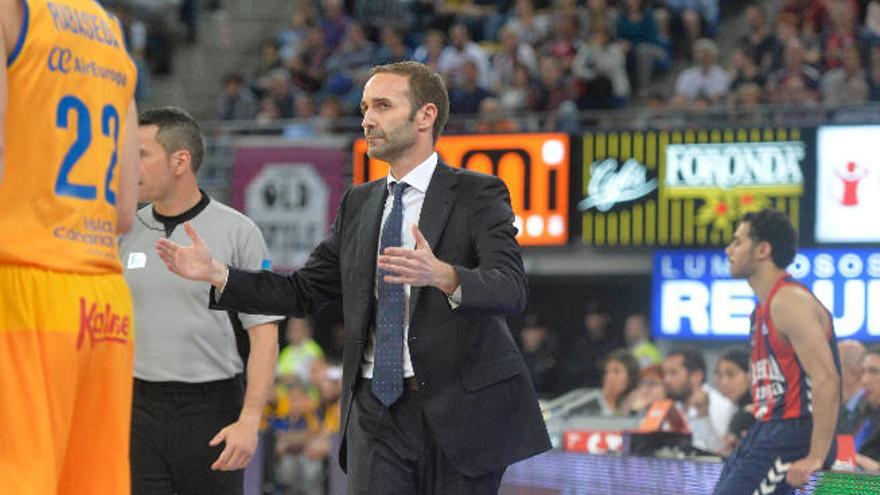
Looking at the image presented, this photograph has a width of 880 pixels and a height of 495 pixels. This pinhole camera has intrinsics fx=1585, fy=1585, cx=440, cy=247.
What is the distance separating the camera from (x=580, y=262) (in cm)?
1507

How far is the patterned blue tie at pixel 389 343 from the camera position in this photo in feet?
16.8

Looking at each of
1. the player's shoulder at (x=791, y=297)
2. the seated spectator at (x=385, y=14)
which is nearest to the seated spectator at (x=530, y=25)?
the seated spectator at (x=385, y=14)

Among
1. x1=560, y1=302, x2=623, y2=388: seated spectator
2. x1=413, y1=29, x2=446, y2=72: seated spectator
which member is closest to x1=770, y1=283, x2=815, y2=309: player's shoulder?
x1=560, y1=302, x2=623, y2=388: seated spectator

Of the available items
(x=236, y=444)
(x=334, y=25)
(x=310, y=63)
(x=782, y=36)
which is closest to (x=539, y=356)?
(x=782, y=36)

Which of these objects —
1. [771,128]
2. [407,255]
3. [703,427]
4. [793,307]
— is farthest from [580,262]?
[407,255]

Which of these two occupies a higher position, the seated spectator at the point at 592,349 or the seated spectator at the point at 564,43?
the seated spectator at the point at 564,43

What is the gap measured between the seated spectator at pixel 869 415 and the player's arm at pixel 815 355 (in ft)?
1.32

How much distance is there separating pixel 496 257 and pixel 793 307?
3.22 meters

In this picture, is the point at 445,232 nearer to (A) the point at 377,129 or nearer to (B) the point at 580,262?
(A) the point at 377,129

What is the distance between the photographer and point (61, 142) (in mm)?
4031

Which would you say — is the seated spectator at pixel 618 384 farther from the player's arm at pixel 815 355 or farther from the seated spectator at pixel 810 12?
the player's arm at pixel 815 355

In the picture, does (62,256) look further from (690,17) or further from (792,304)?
(690,17)

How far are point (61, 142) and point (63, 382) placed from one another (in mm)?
609

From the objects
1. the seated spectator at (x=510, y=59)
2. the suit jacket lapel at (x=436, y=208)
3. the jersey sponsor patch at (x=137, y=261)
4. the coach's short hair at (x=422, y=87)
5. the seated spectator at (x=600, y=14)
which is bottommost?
the jersey sponsor patch at (x=137, y=261)
